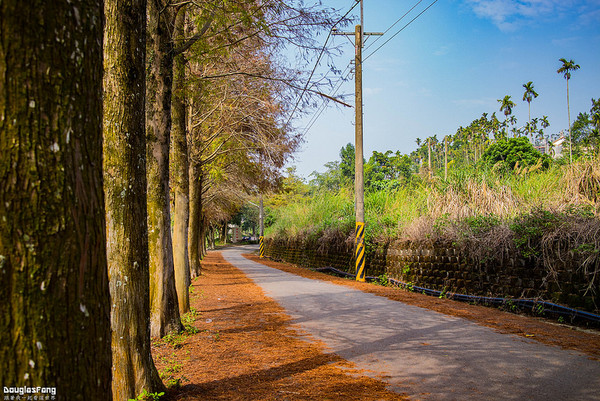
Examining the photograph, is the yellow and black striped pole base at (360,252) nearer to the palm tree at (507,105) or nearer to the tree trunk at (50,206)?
the tree trunk at (50,206)

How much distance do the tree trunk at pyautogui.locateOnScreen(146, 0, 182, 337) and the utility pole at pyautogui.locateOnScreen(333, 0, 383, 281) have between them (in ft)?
33.5

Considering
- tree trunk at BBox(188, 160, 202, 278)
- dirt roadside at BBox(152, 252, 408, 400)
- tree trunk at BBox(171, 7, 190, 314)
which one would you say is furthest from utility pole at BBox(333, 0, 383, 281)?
dirt roadside at BBox(152, 252, 408, 400)

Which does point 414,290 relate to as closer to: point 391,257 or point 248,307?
point 391,257

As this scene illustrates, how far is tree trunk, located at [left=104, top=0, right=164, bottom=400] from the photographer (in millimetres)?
4398

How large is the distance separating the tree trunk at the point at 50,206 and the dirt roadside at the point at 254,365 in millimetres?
2846

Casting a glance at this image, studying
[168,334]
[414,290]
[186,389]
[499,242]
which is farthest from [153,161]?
[414,290]

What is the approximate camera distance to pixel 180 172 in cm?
1121

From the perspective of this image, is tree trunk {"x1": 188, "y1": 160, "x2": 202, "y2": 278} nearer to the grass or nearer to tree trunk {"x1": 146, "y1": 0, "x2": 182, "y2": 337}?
the grass

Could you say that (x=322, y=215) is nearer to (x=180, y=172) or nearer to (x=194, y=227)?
(x=194, y=227)

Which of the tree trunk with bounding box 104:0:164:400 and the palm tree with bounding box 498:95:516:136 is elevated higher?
the palm tree with bounding box 498:95:516:136

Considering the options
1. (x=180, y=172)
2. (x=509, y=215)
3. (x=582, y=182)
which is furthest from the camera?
(x=180, y=172)

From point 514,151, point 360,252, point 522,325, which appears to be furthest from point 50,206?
point 514,151

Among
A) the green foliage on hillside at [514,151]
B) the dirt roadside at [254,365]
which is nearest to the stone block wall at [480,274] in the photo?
the dirt roadside at [254,365]

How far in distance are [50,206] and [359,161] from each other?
16.1 metres
